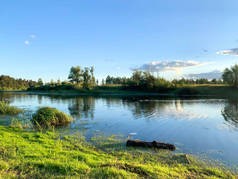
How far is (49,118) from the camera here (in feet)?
50.3

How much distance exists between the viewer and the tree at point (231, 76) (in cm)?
7256

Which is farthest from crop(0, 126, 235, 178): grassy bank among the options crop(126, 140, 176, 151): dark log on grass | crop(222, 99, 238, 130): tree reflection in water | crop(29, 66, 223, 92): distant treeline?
crop(29, 66, 223, 92): distant treeline

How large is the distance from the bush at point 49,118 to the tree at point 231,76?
267ft

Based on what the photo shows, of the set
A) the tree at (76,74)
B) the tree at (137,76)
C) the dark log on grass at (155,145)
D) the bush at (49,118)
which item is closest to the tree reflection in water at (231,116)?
the dark log on grass at (155,145)

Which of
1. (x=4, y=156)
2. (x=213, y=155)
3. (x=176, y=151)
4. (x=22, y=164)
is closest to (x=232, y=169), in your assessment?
(x=213, y=155)

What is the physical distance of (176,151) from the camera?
9.14m

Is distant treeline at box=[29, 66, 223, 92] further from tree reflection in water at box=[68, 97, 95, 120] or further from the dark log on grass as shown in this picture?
the dark log on grass

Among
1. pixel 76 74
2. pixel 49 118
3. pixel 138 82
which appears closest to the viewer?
pixel 49 118

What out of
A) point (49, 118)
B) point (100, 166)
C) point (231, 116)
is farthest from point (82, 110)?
point (231, 116)

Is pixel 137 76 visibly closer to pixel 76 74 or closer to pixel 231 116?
pixel 76 74

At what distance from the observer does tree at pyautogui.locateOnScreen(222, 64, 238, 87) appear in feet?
238

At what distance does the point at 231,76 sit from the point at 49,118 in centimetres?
8465

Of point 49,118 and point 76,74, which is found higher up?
point 76,74

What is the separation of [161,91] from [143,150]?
78.3 m
